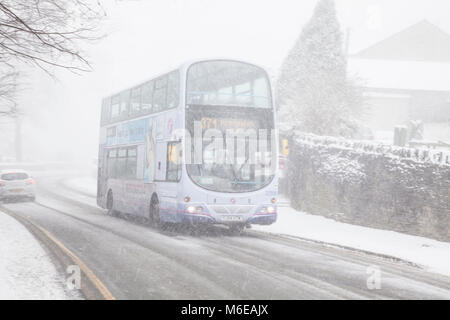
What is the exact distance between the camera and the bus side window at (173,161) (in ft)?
49.1

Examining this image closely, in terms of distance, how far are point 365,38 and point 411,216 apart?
320 ft

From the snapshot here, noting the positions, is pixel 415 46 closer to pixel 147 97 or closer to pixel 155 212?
pixel 147 97

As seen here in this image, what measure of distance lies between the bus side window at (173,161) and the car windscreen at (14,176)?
15.4 metres

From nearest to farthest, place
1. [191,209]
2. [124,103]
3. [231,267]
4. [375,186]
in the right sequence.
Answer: [231,267], [191,209], [375,186], [124,103]

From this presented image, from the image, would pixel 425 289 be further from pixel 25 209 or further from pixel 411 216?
pixel 25 209

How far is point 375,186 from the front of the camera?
17328 millimetres

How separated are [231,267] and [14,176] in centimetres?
2116

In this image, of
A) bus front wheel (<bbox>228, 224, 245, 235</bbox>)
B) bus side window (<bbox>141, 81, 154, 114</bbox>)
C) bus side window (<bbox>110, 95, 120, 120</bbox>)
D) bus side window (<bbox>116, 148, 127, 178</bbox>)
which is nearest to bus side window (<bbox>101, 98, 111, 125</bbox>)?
bus side window (<bbox>110, 95, 120, 120</bbox>)

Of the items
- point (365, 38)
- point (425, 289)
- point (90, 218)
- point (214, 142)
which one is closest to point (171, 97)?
point (214, 142)

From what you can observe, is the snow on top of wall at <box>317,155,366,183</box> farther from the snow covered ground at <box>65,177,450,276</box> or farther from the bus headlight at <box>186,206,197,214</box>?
the bus headlight at <box>186,206,197,214</box>

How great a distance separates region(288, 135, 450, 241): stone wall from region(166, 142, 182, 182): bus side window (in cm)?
609

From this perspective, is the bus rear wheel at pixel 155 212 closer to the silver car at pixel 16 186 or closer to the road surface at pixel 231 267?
the road surface at pixel 231 267

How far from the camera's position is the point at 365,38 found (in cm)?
10819

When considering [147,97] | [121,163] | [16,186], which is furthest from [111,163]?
[16,186]
